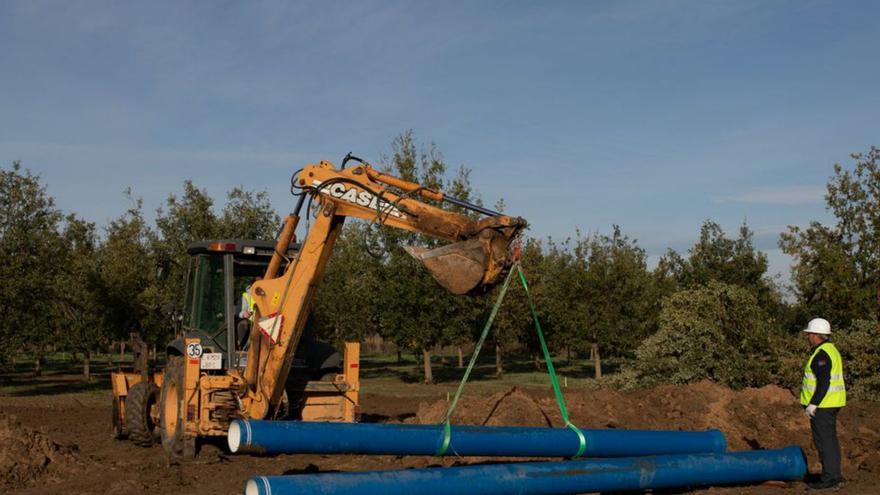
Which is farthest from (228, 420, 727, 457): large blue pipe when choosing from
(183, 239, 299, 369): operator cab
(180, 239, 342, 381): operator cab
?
(183, 239, 299, 369): operator cab

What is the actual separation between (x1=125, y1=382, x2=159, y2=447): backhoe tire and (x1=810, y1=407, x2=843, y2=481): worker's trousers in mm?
10378

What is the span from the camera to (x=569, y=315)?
3841cm

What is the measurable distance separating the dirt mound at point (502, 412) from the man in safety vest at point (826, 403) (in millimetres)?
4264

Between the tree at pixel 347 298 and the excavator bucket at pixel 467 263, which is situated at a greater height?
the tree at pixel 347 298

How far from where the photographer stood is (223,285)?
13.0m

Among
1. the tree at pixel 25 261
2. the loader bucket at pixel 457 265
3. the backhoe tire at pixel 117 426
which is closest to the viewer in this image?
the loader bucket at pixel 457 265

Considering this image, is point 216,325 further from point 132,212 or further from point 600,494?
point 132,212

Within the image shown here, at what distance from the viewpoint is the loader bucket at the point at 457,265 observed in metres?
9.07

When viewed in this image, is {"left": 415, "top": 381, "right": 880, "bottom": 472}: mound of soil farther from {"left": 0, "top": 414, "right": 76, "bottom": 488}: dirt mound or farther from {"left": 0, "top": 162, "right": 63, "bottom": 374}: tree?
{"left": 0, "top": 162, "right": 63, "bottom": 374}: tree

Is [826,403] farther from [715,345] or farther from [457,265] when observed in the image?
[715,345]

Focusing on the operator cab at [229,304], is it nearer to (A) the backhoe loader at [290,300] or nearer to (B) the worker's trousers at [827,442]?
(A) the backhoe loader at [290,300]

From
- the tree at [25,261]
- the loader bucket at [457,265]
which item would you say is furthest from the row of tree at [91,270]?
the loader bucket at [457,265]

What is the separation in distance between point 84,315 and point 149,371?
2002 centimetres

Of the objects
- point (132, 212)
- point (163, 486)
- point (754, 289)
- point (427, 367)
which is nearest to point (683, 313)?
point (754, 289)
